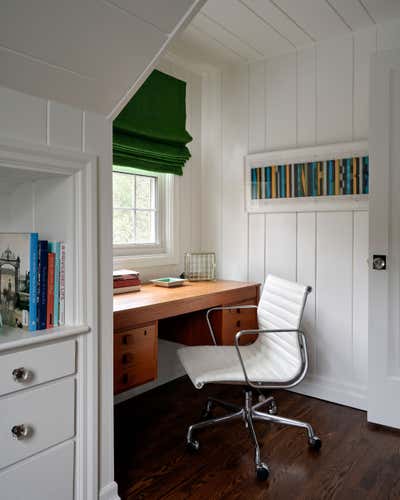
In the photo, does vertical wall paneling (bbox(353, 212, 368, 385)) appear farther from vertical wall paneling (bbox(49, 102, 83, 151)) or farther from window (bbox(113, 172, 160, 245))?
vertical wall paneling (bbox(49, 102, 83, 151))

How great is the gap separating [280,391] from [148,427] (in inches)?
39.7

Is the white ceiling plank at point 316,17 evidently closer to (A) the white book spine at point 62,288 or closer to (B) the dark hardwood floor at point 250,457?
(A) the white book spine at point 62,288

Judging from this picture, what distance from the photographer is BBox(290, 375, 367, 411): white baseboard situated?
2.71 metres

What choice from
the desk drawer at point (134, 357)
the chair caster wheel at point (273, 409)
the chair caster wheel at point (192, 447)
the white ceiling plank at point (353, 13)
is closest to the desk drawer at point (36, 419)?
the desk drawer at point (134, 357)

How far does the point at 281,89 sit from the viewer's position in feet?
9.91

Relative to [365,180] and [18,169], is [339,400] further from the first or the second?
[18,169]

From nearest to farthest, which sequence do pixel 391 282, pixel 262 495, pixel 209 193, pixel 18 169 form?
pixel 18 169, pixel 262 495, pixel 391 282, pixel 209 193

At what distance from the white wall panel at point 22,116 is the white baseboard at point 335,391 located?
2.31 m

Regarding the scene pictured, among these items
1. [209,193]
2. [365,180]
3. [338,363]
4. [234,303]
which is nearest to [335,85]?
[365,180]

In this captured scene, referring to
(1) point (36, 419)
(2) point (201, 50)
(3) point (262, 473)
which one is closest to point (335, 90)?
(2) point (201, 50)

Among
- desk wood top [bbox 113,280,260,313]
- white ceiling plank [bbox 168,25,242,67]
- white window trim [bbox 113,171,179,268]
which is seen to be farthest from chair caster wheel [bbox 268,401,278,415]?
white ceiling plank [bbox 168,25,242,67]

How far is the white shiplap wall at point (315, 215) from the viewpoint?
272 cm

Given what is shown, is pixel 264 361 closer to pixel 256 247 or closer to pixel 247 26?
pixel 256 247

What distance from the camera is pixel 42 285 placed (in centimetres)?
156
